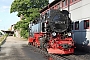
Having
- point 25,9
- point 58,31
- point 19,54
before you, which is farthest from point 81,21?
point 25,9

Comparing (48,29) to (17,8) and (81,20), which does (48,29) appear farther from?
(17,8)

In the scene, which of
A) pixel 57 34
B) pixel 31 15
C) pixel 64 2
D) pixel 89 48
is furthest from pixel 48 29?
pixel 31 15

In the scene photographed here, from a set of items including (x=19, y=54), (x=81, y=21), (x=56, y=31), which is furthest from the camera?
(x=81, y=21)

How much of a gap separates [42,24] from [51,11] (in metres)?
2.06

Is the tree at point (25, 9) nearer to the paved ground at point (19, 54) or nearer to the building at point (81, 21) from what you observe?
the paved ground at point (19, 54)

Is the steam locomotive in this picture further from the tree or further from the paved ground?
the tree

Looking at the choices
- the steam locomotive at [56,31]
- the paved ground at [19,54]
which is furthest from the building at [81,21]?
the paved ground at [19,54]

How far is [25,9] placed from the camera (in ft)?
171

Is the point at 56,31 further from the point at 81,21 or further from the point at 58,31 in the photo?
the point at 81,21

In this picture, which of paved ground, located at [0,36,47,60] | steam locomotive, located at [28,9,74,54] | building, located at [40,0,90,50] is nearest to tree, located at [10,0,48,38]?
paved ground, located at [0,36,47,60]

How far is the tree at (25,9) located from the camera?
1897 inches

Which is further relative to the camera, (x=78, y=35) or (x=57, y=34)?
(x=78, y=35)

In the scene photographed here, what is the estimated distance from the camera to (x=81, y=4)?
2202 centimetres

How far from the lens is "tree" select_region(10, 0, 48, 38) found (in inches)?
1897
